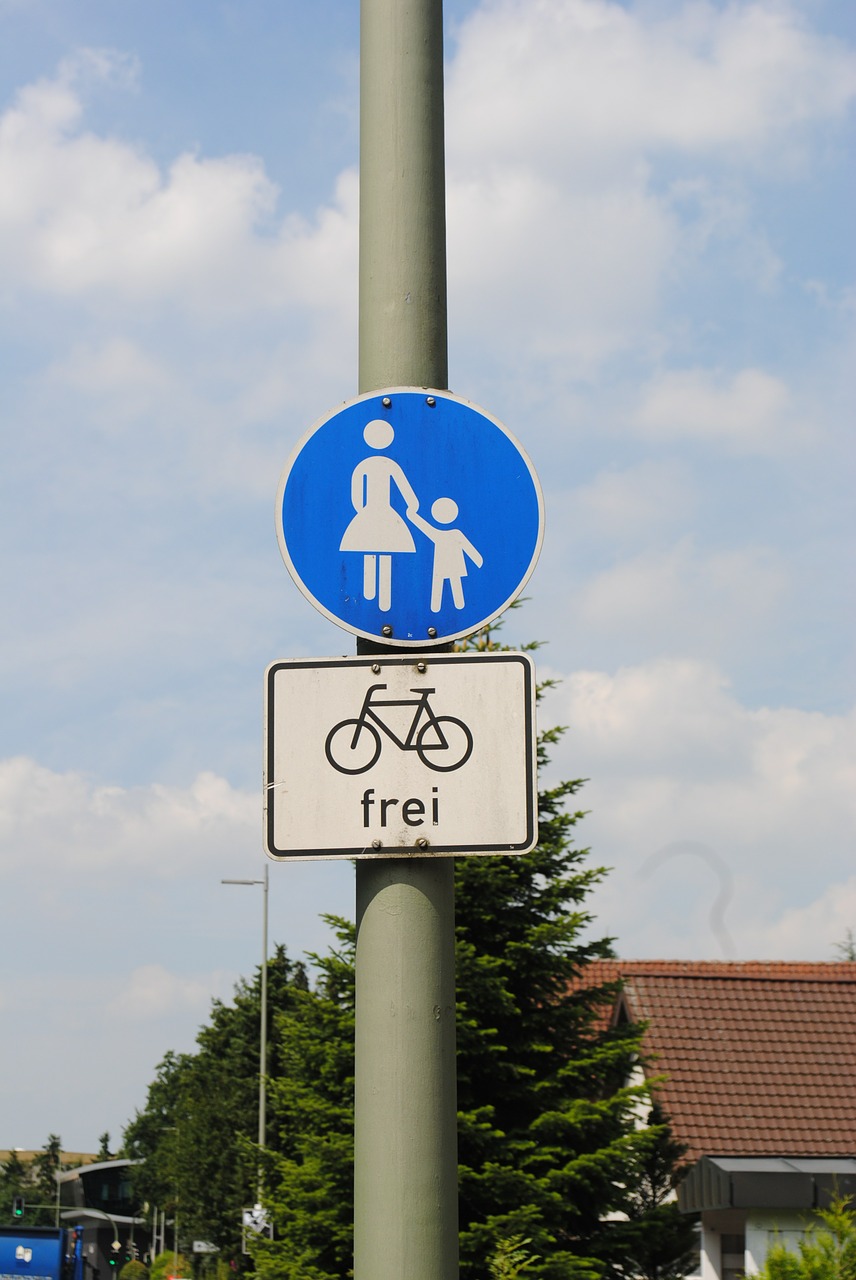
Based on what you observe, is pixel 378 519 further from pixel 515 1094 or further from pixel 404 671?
pixel 515 1094

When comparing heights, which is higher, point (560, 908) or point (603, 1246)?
point (560, 908)

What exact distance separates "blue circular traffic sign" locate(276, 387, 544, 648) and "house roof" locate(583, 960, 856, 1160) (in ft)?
79.5

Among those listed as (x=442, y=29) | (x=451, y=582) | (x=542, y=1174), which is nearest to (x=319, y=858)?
(x=451, y=582)

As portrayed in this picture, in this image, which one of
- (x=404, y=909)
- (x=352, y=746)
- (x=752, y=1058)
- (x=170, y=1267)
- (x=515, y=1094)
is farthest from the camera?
(x=170, y=1267)

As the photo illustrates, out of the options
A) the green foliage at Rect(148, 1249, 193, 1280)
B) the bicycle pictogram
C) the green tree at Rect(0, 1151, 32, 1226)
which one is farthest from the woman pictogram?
the green tree at Rect(0, 1151, 32, 1226)

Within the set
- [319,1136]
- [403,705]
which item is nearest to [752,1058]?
[319,1136]

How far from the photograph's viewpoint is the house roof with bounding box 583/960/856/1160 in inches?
1102

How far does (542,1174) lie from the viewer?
1694 cm

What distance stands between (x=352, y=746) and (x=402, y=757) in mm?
106

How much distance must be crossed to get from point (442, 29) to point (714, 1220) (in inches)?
1095

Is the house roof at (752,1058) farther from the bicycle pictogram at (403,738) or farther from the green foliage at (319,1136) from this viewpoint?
the bicycle pictogram at (403,738)

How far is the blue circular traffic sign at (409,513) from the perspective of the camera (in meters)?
3.21

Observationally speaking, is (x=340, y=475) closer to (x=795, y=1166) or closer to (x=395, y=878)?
(x=395, y=878)

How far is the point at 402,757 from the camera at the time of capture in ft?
9.91
